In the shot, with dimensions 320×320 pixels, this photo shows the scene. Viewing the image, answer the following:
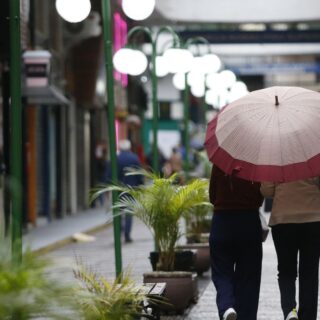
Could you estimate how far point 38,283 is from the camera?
550 centimetres

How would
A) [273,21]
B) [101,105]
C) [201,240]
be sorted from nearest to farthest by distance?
[201,240]
[101,105]
[273,21]

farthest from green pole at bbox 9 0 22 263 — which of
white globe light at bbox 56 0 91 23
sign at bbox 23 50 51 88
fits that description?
sign at bbox 23 50 51 88

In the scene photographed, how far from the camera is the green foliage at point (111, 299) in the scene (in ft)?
22.3

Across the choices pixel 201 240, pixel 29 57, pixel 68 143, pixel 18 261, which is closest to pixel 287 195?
pixel 18 261

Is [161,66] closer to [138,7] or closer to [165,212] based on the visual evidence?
[138,7]

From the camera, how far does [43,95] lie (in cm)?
2595

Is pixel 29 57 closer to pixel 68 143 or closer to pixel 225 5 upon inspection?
pixel 68 143

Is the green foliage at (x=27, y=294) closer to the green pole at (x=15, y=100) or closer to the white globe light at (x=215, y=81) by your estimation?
the green pole at (x=15, y=100)

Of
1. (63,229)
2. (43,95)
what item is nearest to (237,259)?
(43,95)

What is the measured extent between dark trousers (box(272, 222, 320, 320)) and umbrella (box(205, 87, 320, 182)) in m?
0.64

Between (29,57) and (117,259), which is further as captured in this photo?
(29,57)

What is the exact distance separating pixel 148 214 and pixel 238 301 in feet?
7.92

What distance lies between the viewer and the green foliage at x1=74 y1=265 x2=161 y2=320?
6795 millimetres

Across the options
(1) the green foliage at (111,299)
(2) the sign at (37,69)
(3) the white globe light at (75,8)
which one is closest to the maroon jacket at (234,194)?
(1) the green foliage at (111,299)
